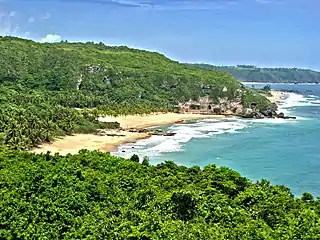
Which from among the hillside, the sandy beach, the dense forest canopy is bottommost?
the sandy beach

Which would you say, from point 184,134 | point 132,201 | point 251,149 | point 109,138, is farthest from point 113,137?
point 132,201

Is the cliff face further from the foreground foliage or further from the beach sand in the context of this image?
the foreground foliage

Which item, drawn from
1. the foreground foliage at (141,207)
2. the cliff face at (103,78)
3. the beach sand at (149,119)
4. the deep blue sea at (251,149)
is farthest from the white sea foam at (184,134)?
the foreground foliage at (141,207)

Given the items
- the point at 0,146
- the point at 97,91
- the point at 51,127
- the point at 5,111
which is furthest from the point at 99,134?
the point at 97,91

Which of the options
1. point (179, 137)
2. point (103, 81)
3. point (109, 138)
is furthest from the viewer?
point (103, 81)

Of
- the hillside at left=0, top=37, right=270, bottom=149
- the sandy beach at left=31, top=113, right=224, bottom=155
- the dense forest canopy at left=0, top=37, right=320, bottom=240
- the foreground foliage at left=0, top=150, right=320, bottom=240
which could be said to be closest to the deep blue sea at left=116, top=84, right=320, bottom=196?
the sandy beach at left=31, top=113, right=224, bottom=155

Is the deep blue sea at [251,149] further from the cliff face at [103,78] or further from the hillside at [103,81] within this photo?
the cliff face at [103,78]

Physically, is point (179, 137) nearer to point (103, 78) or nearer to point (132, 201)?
point (132, 201)
